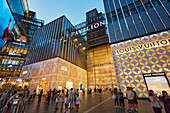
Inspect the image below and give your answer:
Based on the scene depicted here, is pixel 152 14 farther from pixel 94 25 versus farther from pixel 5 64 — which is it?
pixel 5 64

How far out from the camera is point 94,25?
19.2 m

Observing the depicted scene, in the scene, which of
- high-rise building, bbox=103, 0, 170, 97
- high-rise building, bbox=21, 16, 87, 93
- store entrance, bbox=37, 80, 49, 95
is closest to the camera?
high-rise building, bbox=103, 0, 170, 97

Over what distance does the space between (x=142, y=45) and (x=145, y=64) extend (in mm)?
2880

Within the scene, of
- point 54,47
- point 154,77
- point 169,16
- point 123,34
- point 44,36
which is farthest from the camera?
point 44,36

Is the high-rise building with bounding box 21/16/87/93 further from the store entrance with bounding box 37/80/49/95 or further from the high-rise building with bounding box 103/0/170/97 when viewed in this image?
the high-rise building with bounding box 103/0/170/97

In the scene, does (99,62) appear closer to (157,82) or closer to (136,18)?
(136,18)

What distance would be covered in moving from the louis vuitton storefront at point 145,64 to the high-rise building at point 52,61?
13.2 m

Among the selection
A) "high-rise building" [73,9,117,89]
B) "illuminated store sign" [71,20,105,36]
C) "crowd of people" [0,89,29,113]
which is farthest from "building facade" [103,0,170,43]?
"crowd of people" [0,89,29,113]

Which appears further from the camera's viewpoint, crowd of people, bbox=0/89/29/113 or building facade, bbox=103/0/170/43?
building facade, bbox=103/0/170/43

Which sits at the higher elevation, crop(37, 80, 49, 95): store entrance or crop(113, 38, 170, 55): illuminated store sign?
crop(113, 38, 170, 55): illuminated store sign

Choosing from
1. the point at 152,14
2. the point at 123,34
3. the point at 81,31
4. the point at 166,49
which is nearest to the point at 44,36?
the point at 81,31

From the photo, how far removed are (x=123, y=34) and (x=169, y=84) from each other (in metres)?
8.87

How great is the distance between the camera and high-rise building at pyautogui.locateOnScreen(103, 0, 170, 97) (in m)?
9.82

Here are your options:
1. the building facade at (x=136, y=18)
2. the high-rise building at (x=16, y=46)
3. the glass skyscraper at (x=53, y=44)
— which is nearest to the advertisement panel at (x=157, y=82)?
the building facade at (x=136, y=18)
